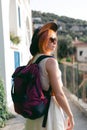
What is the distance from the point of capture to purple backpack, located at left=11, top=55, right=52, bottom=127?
3.29 m

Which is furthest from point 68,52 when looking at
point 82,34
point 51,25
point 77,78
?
point 51,25

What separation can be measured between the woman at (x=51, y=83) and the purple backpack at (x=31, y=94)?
53mm

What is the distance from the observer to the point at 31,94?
10.7 ft

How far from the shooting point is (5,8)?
1216 centimetres

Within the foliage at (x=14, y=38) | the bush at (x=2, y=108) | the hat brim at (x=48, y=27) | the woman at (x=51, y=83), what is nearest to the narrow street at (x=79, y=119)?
the bush at (x=2, y=108)

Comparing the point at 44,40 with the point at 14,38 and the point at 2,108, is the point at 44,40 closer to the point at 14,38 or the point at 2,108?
the point at 2,108

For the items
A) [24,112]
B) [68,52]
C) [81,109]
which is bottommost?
[68,52]

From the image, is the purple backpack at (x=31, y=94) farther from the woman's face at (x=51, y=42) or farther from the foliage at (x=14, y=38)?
the foliage at (x=14, y=38)

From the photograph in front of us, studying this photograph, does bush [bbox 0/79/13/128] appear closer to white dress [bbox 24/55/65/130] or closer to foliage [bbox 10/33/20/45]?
foliage [bbox 10/33/20/45]

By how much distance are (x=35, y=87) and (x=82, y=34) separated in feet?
278

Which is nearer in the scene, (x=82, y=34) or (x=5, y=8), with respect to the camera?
(x=5, y=8)

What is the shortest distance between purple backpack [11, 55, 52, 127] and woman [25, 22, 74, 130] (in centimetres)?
5

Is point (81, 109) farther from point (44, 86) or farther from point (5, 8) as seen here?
point (44, 86)

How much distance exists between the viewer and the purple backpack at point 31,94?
3.29 m
